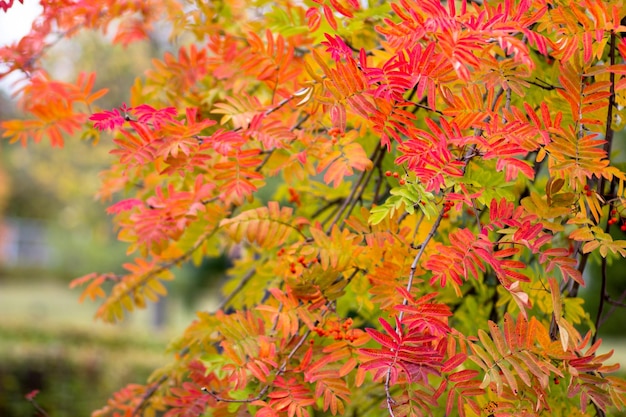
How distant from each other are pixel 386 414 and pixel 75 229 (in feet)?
58.4

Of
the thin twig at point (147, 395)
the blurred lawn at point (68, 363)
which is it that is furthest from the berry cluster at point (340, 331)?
the blurred lawn at point (68, 363)

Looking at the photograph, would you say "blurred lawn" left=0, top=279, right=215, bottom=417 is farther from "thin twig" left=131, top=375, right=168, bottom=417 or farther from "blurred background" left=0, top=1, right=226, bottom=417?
"thin twig" left=131, top=375, right=168, bottom=417

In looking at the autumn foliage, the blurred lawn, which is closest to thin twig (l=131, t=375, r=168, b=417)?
the autumn foliage

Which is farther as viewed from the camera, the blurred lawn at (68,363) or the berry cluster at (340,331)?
the blurred lawn at (68,363)

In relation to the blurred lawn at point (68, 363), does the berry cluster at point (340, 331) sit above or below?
above

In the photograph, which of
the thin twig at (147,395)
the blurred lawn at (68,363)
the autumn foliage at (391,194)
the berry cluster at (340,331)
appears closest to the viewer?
the autumn foliage at (391,194)

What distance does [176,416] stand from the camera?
1.87 meters

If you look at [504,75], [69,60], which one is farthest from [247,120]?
[69,60]

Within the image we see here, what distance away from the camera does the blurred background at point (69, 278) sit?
5.66 metres

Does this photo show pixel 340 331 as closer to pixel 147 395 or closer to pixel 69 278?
pixel 147 395

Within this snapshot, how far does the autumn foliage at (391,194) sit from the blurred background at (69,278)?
0.63m

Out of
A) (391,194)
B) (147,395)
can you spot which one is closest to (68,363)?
(147,395)

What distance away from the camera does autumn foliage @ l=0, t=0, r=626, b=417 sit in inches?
Answer: 53.2

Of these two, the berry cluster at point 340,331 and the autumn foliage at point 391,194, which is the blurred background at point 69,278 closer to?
the autumn foliage at point 391,194
